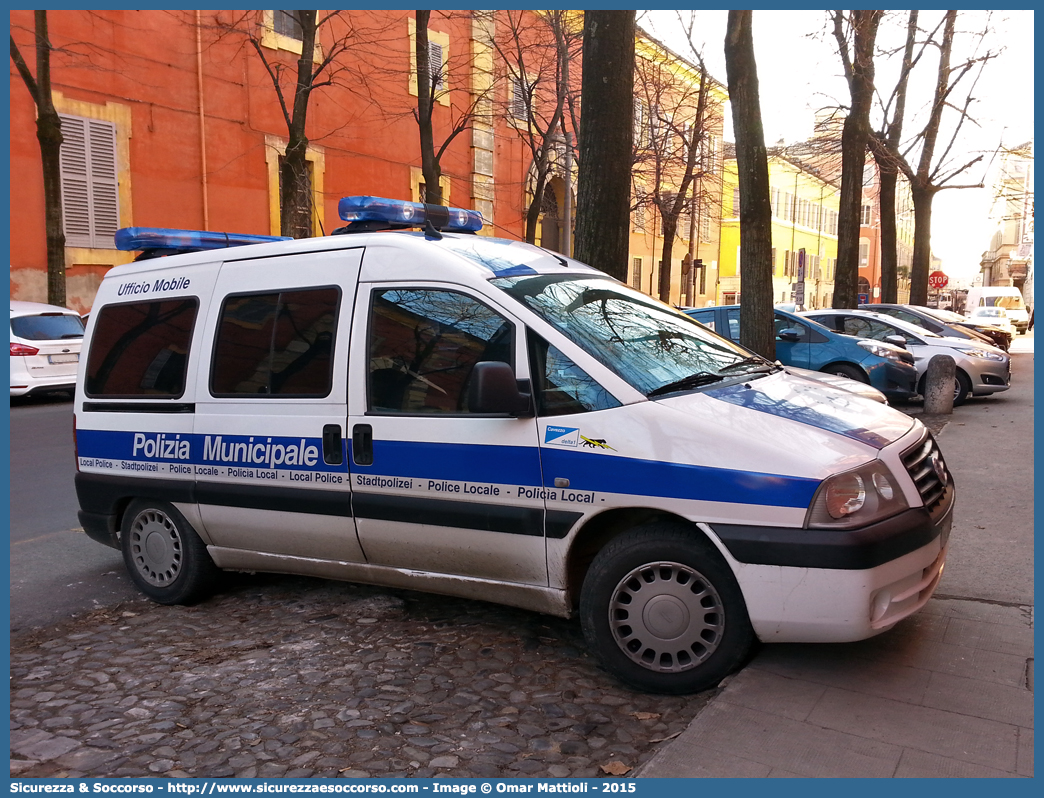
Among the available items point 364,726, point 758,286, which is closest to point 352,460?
point 364,726

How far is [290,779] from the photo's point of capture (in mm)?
3240

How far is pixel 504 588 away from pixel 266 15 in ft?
65.9

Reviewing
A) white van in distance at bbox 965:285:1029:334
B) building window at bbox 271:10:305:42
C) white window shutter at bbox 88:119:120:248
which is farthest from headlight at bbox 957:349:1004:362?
white van in distance at bbox 965:285:1029:334

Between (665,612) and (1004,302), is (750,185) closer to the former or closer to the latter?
(665,612)

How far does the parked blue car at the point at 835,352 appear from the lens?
12.4 metres

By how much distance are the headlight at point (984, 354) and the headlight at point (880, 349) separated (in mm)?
1633

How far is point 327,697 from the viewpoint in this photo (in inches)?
154

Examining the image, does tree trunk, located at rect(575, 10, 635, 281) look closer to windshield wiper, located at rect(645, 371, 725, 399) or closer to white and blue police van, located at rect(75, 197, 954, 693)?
white and blue police van, located at rect(75, 197, 954, 693)

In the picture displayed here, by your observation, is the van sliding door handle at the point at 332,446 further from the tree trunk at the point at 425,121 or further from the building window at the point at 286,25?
the building window at the point at 286,25

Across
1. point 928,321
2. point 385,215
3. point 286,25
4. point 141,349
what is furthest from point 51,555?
point 286,25

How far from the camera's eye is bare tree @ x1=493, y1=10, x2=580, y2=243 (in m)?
22.2

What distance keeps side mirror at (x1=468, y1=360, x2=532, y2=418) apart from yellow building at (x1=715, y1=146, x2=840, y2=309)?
37.6m

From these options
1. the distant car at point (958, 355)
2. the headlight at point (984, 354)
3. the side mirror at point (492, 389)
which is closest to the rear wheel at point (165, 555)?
the side mirror at point (492, 389)

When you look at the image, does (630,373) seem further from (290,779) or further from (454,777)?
(290,779)
